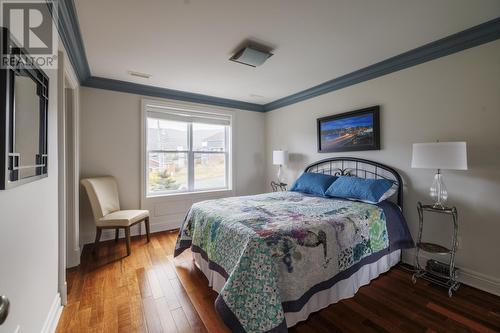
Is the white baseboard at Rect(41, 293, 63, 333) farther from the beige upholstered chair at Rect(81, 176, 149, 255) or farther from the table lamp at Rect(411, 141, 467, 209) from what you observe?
the table lamp at Rect(411, 141, 467, 209)

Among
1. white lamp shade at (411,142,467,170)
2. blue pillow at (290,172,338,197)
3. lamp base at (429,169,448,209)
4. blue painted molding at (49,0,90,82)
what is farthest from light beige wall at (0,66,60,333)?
lamp base at (429,169,448,209)

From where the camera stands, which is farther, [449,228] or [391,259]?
[391,259]

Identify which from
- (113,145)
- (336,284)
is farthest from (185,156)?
(336,284)

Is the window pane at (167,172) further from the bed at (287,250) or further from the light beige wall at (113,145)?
the bed at (287,250)

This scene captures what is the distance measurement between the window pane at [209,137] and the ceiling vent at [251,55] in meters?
1.98

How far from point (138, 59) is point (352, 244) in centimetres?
313

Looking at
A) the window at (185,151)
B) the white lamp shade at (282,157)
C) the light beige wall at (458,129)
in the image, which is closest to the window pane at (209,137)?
the window at (185,151)

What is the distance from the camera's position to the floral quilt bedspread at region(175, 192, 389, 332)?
1.52 metres

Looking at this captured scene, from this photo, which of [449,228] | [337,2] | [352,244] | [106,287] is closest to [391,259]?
[449,228]

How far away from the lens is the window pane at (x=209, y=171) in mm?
4442

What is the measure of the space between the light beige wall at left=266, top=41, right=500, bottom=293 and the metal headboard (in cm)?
9

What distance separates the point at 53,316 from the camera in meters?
1.73

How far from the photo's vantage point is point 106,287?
2.26m

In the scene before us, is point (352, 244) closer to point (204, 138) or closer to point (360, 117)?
point (360, 117)
